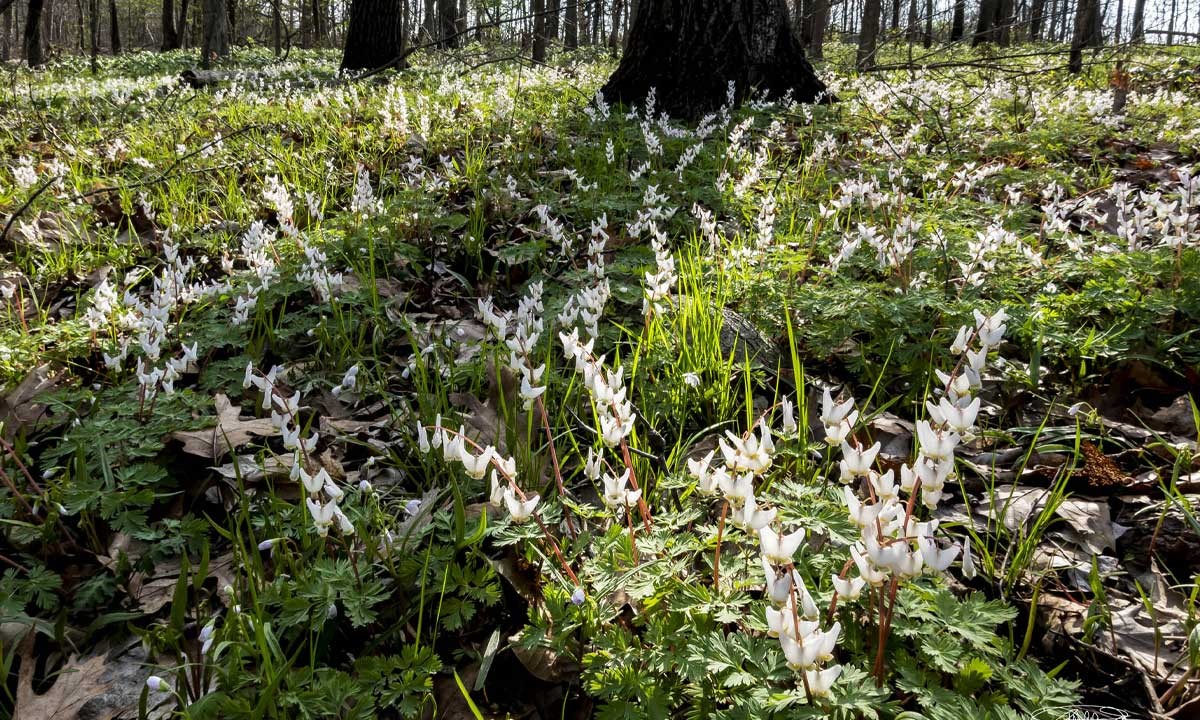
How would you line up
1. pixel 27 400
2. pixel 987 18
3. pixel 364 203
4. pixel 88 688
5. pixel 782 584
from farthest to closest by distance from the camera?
pixel 987 18 < pixel 364 203 < pixel 27 400 < pixel 88 688 < pixel 782 584

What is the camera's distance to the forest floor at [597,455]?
1.44 meters

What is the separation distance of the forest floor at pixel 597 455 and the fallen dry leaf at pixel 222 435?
0.8 inches

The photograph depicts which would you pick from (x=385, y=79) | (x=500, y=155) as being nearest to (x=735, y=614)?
(x=500, y=155)

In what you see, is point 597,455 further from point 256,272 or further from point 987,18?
point 987,18

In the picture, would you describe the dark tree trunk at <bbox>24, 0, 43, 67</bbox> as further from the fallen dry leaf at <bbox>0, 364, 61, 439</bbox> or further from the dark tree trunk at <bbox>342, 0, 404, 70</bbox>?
the fallen dry leaf at <bbox>0, 364, 61, 439</bbox>

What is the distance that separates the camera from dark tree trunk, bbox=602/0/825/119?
753 centimetres

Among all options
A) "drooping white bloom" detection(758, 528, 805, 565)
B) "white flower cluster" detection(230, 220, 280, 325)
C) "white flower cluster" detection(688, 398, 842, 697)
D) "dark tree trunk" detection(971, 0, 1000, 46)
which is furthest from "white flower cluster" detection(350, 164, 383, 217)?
"dark tree trunk" detection(971, 0, 1000, 46)

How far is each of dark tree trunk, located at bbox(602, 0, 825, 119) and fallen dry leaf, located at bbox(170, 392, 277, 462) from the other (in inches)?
245

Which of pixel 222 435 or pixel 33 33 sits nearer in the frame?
pixel 222 435

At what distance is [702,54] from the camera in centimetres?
756

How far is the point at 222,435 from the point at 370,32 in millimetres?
12545

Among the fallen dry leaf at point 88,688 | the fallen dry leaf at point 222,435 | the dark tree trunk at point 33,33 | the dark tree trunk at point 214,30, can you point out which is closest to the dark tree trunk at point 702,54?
the fallen dry leaf at point 222,435

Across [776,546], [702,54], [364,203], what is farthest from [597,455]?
[702,54]

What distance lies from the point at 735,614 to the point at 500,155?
4988 millimetres
